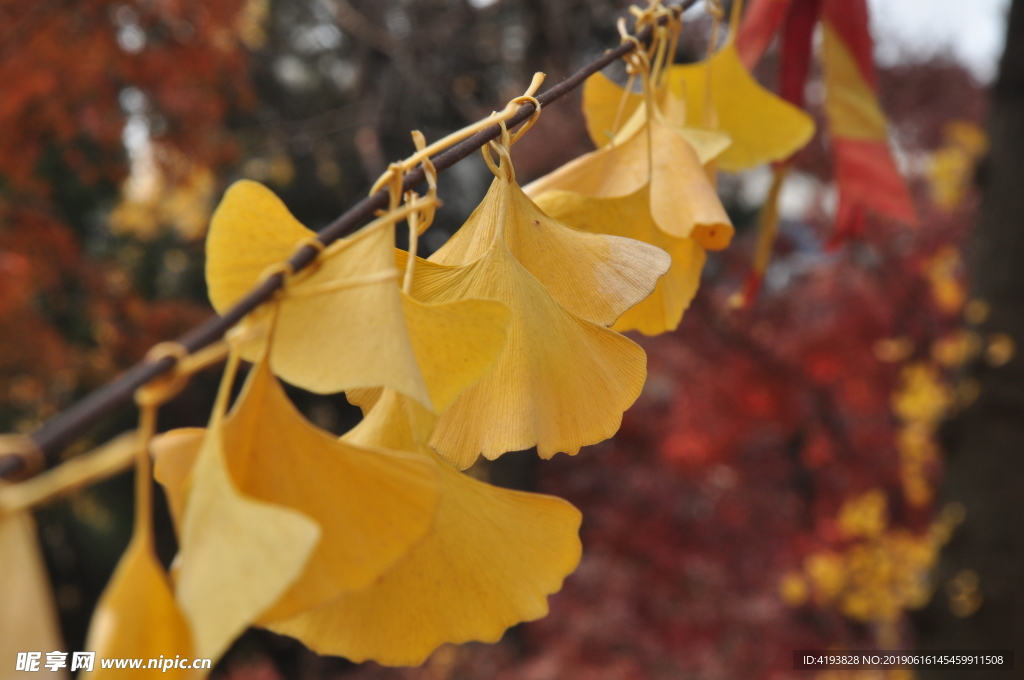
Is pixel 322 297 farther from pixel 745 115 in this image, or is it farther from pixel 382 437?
pixel 745 115

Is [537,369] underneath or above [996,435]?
above

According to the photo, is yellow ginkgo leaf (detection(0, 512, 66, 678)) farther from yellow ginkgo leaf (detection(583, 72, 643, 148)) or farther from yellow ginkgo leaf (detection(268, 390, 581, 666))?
yellow ginkgo leaf (detection(583, 72, 643, 148))

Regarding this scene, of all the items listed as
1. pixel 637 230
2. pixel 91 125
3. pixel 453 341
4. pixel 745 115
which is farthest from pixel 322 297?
pixel 91 125

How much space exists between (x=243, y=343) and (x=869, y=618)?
2607 millimetres

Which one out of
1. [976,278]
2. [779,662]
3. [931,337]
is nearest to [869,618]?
[779,662]

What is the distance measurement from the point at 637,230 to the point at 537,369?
120 mm

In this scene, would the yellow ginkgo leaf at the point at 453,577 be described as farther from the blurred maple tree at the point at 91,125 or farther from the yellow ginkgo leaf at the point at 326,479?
the blurred maple tree at the point at 91,125

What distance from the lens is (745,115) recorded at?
0.46 meters

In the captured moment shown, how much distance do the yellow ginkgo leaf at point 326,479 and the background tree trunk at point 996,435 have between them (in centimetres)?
131

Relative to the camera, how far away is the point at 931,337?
7.00 feet

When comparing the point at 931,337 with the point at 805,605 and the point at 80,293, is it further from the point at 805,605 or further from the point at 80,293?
the point at 80,293

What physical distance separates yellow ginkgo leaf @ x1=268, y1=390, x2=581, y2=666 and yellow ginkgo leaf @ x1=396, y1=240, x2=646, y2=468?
22 millimetres

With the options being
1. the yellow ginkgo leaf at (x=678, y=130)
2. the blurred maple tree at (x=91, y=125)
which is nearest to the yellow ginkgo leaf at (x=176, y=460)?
the yellow ginkgo leaf at (x=678, y=130)

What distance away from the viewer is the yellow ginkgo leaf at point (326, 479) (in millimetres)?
200
